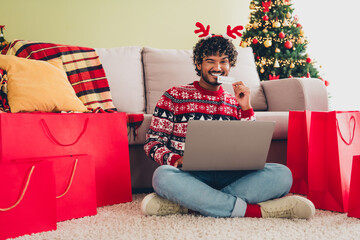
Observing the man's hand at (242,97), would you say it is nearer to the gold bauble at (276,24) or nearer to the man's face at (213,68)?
the man's face at (213,68)

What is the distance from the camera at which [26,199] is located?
3.16 feet

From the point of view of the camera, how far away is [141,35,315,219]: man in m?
1.12

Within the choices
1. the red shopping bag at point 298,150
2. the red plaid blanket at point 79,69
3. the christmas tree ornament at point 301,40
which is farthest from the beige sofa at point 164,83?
the christmas tree ornament at point 301,40

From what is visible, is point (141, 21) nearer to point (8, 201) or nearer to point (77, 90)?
point (77, 90)

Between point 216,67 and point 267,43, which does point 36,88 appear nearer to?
point 216,67

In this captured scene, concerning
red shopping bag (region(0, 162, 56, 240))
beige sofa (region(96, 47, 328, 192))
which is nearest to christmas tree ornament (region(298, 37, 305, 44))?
beige sofa (region(96, 47, 328, 192))

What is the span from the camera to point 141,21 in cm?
312

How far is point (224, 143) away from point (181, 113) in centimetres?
37

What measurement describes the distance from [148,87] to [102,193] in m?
0.94

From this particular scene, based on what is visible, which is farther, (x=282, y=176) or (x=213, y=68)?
(x=213, y=68)

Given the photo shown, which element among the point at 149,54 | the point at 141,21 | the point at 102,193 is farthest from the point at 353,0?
the point at 102,193

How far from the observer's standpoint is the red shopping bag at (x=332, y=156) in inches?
48.5

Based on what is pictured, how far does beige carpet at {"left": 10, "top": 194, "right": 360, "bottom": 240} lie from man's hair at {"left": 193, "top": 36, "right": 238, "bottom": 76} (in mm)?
724

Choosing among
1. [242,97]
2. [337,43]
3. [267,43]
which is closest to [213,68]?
[242,97]
